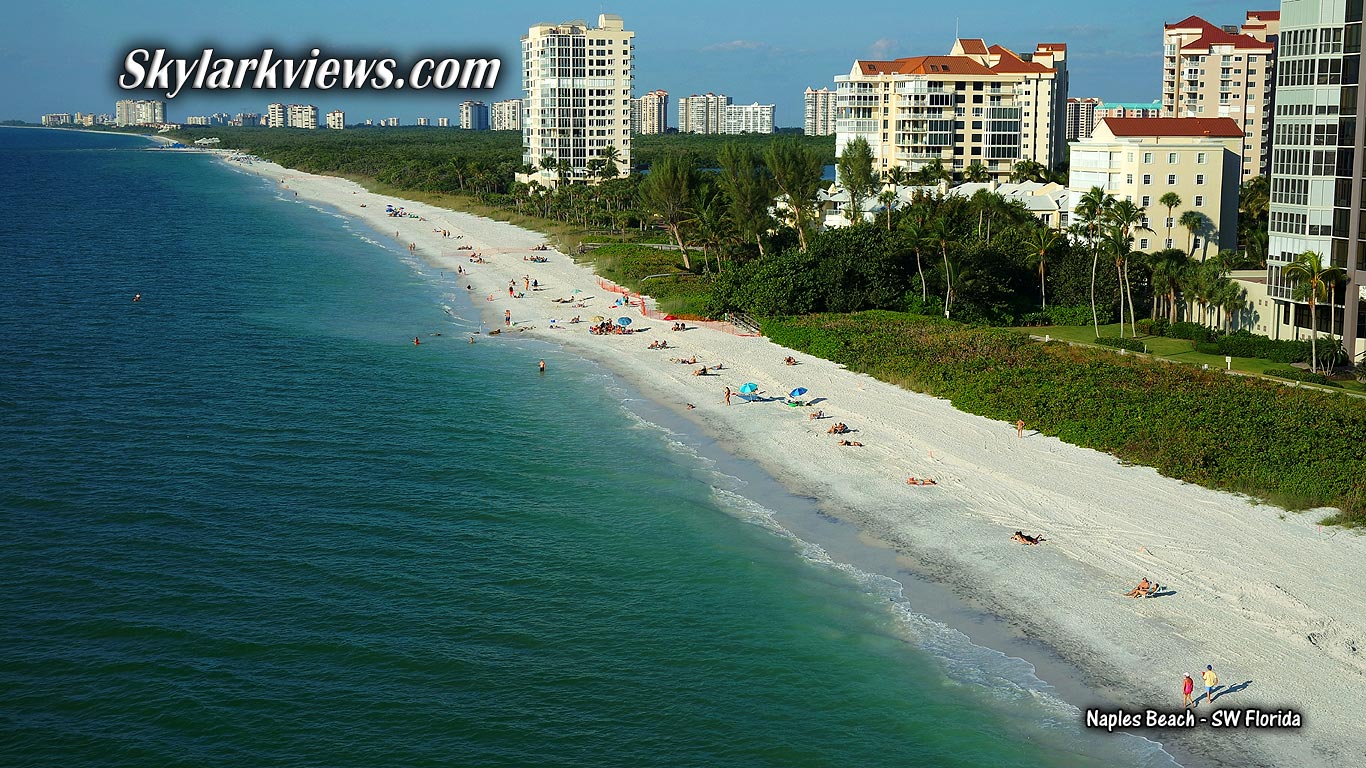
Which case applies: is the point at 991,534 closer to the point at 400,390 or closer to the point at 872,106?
the point at 400,390

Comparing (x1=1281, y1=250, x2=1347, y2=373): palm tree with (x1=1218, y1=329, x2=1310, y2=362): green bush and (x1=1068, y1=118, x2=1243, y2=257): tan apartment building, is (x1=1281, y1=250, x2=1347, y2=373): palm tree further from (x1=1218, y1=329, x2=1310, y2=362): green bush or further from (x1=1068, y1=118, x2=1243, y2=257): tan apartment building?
(x1=1068, y1=118, x2=1243, y2=257): tan apartment building

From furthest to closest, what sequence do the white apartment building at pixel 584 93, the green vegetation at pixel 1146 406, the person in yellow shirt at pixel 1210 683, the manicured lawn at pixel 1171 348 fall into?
1. the white apartment building at pixel 584 93
2. the manicured lawn at pixel 1171 348
3. the green vegetation at pixel 1146 406
4. the person in yellow shirt at pixel 1210 683

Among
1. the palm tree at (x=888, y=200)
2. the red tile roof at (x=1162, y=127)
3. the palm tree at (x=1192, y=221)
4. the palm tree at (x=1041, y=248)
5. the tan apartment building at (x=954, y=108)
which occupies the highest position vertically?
the tan apartment building at (x=954, y=108)

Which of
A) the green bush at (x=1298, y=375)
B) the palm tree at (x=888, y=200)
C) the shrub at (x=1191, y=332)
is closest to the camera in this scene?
the green bush at (x=1298, y=375)

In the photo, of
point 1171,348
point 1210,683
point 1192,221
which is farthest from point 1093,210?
point 1210,683

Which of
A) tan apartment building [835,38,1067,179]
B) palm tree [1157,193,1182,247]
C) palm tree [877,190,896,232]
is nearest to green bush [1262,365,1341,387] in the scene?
palm tree [1157,193,1182,247]

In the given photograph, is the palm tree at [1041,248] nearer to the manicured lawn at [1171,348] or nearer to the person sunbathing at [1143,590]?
the manicured lawn at [1171,348]

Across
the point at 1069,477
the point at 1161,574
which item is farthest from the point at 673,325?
the point at 1161,574

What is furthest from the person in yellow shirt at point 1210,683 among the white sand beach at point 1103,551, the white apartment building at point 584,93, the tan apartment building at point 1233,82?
the white apartment building at point 584,93
